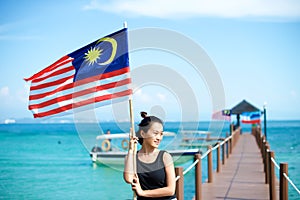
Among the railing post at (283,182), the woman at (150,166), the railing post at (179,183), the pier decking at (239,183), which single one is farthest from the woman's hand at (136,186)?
the pier decking at (239,183)

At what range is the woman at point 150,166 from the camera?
13.3 ft

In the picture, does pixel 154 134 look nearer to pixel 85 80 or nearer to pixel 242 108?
pixel 85 80

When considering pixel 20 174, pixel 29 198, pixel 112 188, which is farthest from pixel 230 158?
pixel 20 174

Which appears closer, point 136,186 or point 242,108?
point 136,186

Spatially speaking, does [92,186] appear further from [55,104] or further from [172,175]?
[172,175]

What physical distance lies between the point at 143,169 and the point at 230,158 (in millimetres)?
15713

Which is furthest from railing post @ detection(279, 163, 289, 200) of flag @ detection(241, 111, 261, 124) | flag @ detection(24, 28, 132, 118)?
flag @ detection(241, 111, 261, 124)

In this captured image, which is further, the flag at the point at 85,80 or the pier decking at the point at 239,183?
the pier decking at the point at 239,183

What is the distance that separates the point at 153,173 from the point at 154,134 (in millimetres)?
327

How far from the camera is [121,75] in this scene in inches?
217

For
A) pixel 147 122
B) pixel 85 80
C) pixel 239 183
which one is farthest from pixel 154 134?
pixel 239 183

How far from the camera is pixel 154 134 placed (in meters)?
4.04

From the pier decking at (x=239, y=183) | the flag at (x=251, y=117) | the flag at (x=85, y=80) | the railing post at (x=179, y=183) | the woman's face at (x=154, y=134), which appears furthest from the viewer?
the flag at (x=251, y=117)

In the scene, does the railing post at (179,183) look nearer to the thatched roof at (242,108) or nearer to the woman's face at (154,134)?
the woman's face at (154,134)
